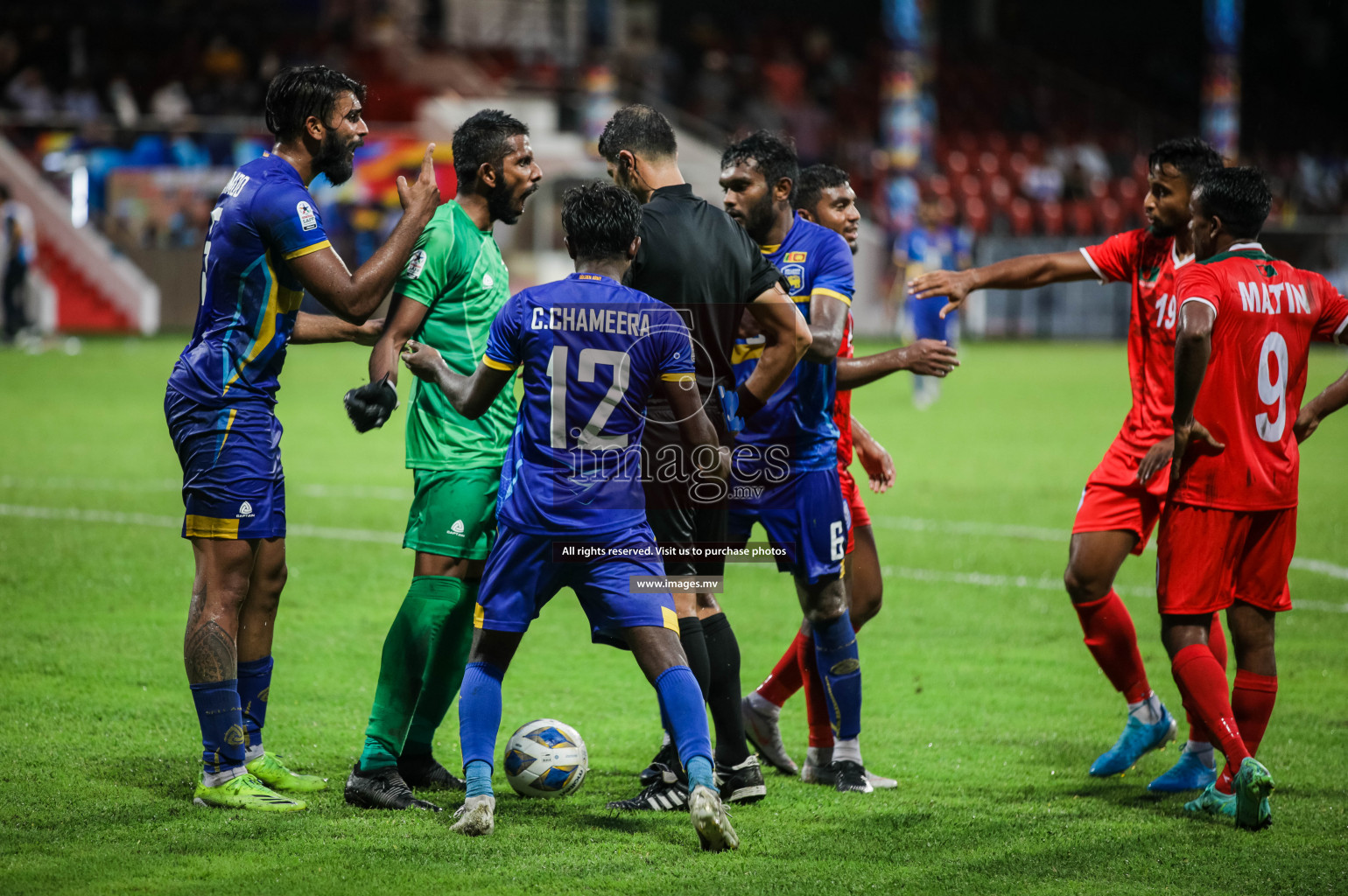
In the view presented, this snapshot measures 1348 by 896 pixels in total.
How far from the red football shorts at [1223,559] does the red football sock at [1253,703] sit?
270 millimetres

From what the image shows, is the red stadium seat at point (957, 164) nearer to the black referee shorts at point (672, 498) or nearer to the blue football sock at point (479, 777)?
the black referee shorts at point (672, 498)

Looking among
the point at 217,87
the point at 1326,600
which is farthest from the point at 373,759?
the point at 217,87

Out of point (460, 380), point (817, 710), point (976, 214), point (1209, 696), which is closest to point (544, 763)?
point (817, 710)

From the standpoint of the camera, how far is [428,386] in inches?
199

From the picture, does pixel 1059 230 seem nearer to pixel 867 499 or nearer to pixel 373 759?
pixel 867 499

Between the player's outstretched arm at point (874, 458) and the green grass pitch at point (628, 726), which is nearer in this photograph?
the green grass pitch at point (628, 726)

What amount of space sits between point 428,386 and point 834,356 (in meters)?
1.52

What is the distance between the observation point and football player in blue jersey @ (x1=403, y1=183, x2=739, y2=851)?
4520mm

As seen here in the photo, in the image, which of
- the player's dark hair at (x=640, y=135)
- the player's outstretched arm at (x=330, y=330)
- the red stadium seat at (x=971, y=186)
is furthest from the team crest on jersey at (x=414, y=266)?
the red stadium seat at (x=971, y=186)

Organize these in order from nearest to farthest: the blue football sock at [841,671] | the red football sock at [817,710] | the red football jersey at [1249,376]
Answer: the red football jersey at [1249,376] → the blue football sock at [841,671] → the red football sock at [817,710]

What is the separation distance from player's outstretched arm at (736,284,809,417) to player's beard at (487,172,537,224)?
0.95 m

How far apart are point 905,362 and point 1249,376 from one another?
1.27 meters

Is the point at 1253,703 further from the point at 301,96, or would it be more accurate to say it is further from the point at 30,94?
the point at 30,94

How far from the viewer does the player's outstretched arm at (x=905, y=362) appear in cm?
544
